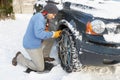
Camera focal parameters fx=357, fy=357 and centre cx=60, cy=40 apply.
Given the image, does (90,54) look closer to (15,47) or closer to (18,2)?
(15,47)

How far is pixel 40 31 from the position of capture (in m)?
5.81

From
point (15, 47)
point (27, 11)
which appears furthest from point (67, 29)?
point (27, 11)

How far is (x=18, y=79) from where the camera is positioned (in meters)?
5.79

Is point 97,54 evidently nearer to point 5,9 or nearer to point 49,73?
point 49,73

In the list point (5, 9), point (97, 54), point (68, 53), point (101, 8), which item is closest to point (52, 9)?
point (68, 53)

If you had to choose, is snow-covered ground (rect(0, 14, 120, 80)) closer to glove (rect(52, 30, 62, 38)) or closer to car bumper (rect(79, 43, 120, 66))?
car bumper (rect(79, 43, 120, 66))

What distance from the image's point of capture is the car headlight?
5031 mm

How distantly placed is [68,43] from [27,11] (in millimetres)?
7875

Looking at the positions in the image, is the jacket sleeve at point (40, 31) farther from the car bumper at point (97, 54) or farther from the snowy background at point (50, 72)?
the car bumper at point (97, 54)

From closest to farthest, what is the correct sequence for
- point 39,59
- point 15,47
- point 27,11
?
point 39,59 < point 15,47 < point 27,11

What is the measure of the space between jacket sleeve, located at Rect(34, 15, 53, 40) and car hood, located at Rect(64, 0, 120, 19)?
2.12ft

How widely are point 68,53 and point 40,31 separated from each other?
0.58 m

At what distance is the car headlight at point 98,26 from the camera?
5031 millimetres

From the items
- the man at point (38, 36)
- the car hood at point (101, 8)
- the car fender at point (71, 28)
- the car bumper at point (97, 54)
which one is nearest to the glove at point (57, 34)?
the man at point (38, 36)
